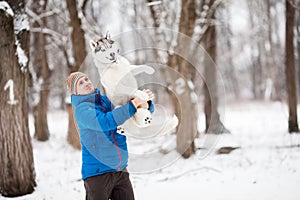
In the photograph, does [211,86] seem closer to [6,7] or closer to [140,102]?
[6,7]

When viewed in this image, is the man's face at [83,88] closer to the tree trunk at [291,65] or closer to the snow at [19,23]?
the snow at [19,23]

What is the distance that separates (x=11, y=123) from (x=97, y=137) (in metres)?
2.76

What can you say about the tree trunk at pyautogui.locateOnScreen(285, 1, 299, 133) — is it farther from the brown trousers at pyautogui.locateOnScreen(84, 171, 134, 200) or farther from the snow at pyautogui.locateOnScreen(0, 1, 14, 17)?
the brown trousers at pyautogui.locateOnScreen(84, 171, 134, 200)

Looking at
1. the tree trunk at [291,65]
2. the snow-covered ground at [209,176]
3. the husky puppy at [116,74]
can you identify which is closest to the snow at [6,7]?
the snow-covered ground at [209,176]

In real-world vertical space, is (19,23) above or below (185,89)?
above

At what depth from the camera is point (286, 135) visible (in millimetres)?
9000

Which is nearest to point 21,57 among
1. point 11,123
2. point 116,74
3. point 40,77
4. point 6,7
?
point 6,7

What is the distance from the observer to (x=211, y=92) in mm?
9617

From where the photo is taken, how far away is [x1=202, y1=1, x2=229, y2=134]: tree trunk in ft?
32.4

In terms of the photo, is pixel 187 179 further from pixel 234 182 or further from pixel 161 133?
pixel 161 133

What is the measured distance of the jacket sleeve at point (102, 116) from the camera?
218cm

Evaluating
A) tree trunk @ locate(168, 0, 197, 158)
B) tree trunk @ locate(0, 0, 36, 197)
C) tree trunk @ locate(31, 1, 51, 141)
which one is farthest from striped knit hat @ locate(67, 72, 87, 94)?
tree trunk @ locate(31, 1, 51, 141)

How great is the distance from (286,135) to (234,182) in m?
4.59

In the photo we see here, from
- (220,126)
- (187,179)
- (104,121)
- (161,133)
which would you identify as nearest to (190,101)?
(187,179)
